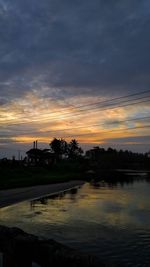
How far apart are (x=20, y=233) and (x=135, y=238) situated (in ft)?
61.7

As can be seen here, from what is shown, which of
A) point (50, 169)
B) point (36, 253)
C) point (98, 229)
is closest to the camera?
point (36, 253)

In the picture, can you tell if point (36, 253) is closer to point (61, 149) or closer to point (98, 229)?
point (98, 229)

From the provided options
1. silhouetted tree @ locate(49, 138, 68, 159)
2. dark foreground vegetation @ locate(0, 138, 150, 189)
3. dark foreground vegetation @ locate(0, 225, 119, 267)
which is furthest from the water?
silhouetted tree @ locate(49, 138, 68, 159)

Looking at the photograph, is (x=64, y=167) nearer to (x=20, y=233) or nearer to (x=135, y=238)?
(x=135, y=238)

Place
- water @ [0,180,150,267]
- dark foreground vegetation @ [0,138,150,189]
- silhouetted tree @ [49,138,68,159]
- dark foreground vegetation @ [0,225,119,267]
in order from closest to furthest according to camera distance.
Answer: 1. dark foreground vegetation @ [0,225,119,267]
2. water @ [0,180,150,267]
3. dark foreground vegetation @ [0,138,150,189]
4. silhouetted tree @ [49,138,68,159]

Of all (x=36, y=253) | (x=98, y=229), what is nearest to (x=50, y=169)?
(x=98, y=229)

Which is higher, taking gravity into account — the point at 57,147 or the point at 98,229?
the point at 57,147

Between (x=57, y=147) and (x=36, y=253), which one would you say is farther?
(x=57, y=147)

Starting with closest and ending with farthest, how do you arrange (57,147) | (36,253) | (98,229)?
(36,253) → (98,229) → (57,147)

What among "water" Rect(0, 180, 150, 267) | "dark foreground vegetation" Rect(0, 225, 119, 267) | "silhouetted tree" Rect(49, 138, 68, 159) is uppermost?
"silhouetted tree" Rect(49, 138, 68, 159)

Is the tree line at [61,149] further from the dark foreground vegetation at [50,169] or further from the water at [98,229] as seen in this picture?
the water at [98,229]

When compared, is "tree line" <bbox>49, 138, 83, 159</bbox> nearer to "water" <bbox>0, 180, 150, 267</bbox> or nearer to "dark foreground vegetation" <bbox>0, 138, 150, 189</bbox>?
"dark foreground vegetation" <bbox>0, 138, 150, 189</bbox>

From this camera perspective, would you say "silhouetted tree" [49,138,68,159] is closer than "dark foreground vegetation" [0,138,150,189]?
No

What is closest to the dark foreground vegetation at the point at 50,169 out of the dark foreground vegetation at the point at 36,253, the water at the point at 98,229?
the water at the point at 98,229
